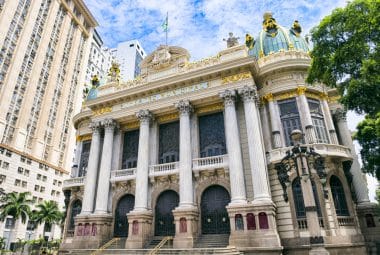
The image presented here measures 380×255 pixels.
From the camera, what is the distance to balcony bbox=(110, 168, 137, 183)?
2212cm

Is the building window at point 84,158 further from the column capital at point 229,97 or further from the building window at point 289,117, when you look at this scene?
the building window at point 289,117

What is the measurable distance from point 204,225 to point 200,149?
6013mm

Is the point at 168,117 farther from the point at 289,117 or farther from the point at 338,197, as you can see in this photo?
the point at 338,197

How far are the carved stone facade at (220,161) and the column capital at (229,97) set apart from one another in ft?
0.26

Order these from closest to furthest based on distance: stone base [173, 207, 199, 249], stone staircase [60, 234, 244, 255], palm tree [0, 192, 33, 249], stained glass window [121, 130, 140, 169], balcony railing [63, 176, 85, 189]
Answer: stone staircase [60, 234, 244, 255] < stone base [173, 207, 199, 249] < stained glass window [121, 130, 140, 169] < balcony railing [63, 176, 85, 189] < palm tree [0, 192, 33, 249]

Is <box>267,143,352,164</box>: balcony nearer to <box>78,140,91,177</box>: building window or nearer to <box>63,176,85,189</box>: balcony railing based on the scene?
<box>63,176,85,189</box>: balcony railing

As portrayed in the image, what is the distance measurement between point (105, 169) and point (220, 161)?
9989 millimetres

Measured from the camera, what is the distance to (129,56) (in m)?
92.1

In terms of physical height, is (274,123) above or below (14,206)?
above

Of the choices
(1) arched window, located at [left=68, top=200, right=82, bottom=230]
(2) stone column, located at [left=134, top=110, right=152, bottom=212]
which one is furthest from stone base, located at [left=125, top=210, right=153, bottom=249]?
(1) arched window, located at [left=68, top=200, right=82, bottom=230]

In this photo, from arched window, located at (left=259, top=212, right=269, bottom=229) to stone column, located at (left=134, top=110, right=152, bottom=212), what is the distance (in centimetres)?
853

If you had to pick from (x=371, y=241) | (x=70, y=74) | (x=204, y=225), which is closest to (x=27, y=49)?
(x=70, y=74)

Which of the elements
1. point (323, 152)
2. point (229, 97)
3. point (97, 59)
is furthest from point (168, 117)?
point (97, 59)

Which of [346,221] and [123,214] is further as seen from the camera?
[123,214]
